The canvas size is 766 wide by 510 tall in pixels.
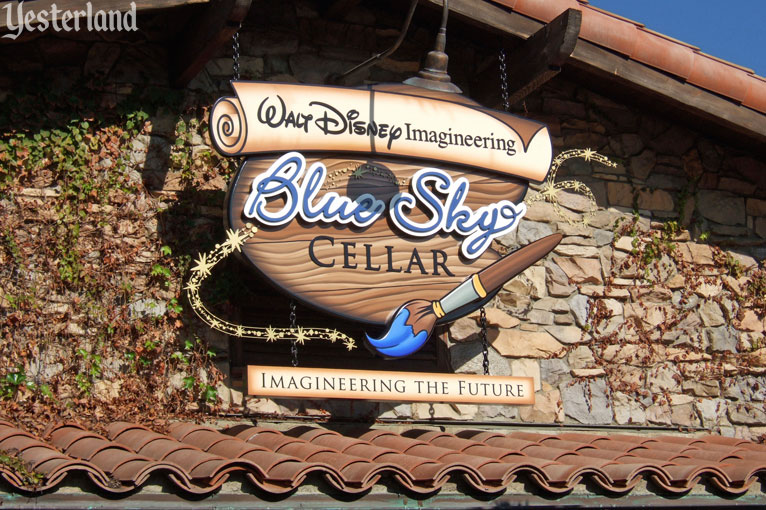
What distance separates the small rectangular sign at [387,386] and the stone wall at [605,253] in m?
0.72

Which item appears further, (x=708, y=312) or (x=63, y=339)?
(x=708, y=312)

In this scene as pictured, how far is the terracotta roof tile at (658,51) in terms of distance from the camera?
7637 mm

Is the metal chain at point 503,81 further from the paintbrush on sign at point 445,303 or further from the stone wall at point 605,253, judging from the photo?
the paintbrush on sign at point 445,303

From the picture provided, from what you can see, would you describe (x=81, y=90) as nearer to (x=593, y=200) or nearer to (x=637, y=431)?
(x=593, y=200)

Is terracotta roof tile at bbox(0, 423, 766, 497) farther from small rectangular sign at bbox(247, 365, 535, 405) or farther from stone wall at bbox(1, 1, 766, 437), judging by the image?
stone wall at bbox(1, 1, 766, 437)

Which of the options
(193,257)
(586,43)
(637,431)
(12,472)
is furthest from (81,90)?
(637,431)

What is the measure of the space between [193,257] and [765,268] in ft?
15.4

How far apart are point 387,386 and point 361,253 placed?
0.98 metres

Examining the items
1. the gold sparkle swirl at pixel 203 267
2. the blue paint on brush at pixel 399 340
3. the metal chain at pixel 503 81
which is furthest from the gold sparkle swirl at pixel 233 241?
the metal chain at pixel 503 81

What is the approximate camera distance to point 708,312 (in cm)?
831

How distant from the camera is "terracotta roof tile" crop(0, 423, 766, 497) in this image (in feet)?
Answer: 16.9

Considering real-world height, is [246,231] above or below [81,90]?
below

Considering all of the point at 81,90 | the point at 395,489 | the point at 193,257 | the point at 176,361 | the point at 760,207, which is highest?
the point at 81,90

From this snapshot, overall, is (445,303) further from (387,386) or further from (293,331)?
(293,331)
